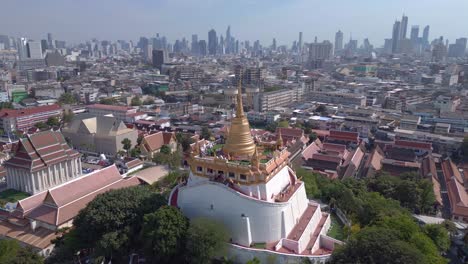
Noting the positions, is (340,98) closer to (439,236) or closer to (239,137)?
(439,236)

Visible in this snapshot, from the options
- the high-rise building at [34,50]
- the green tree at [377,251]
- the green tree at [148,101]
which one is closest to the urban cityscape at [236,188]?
the green tree at [377,251]

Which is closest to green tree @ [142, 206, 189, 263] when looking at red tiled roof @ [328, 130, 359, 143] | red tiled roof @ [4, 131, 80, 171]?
red tiled roof @ [4, 131, 80, 171]

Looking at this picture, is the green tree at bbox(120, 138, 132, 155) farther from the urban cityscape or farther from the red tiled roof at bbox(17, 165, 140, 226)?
the red tiled roof at bbox(17, 165, 140, 226)

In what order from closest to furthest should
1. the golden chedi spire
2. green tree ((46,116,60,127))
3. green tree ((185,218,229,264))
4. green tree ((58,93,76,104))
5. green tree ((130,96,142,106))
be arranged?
green tree ((185,218,229,264)), the golden chedi spire, green tree ((46,116,60,127)), green tree ((130,96,142,106)), green tree ((58,93,76,104))

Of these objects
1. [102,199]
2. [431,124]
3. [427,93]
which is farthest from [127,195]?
[427,93]

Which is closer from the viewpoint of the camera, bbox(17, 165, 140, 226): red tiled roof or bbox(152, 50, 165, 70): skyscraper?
bbox(17, 165, 140, 226): red tiled roof

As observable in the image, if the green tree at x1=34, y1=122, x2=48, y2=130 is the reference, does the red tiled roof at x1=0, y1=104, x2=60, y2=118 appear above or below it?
above

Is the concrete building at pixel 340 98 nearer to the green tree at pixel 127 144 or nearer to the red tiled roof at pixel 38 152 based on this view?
the green tree at pixel 127 144
